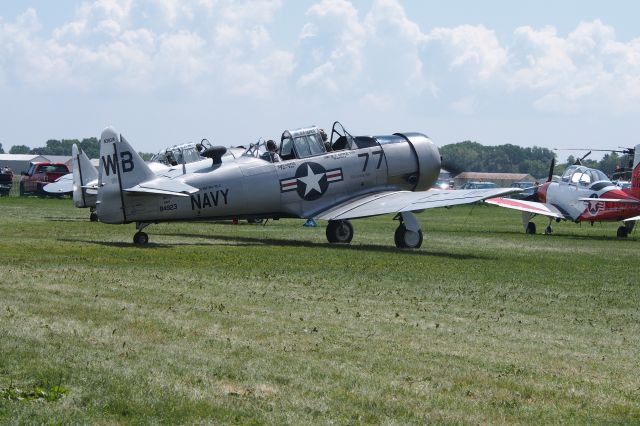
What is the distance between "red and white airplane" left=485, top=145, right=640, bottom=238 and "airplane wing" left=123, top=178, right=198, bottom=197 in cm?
1124

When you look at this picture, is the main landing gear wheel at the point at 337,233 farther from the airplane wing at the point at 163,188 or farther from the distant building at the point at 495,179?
the distant building at the point at 495,179

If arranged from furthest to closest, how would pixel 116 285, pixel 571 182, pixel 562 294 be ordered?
pixel 571 182, pixel 562 294, pixel 116 285

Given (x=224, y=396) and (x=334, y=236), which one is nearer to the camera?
(x=224, y=396)

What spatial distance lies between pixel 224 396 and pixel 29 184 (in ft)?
186

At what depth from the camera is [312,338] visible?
898 centimetres

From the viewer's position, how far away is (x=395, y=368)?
7730 millimetres

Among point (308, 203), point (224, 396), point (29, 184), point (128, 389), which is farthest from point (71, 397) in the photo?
point (29, 184)

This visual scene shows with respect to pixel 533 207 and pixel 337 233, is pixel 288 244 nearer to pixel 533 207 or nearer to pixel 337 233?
pixel 337 233

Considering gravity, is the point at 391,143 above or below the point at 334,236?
above

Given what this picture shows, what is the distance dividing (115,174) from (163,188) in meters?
0.93

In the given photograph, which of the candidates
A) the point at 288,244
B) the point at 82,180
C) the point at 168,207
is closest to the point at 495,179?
the point at 82,180

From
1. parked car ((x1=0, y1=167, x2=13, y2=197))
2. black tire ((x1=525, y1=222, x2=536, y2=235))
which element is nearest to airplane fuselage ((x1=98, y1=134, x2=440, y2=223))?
black tire ((x1=525, y1=222, x2=536, y2=235))

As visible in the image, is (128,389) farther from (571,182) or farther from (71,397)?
(571,182)

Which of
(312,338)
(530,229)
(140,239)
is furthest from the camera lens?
(530,229)
